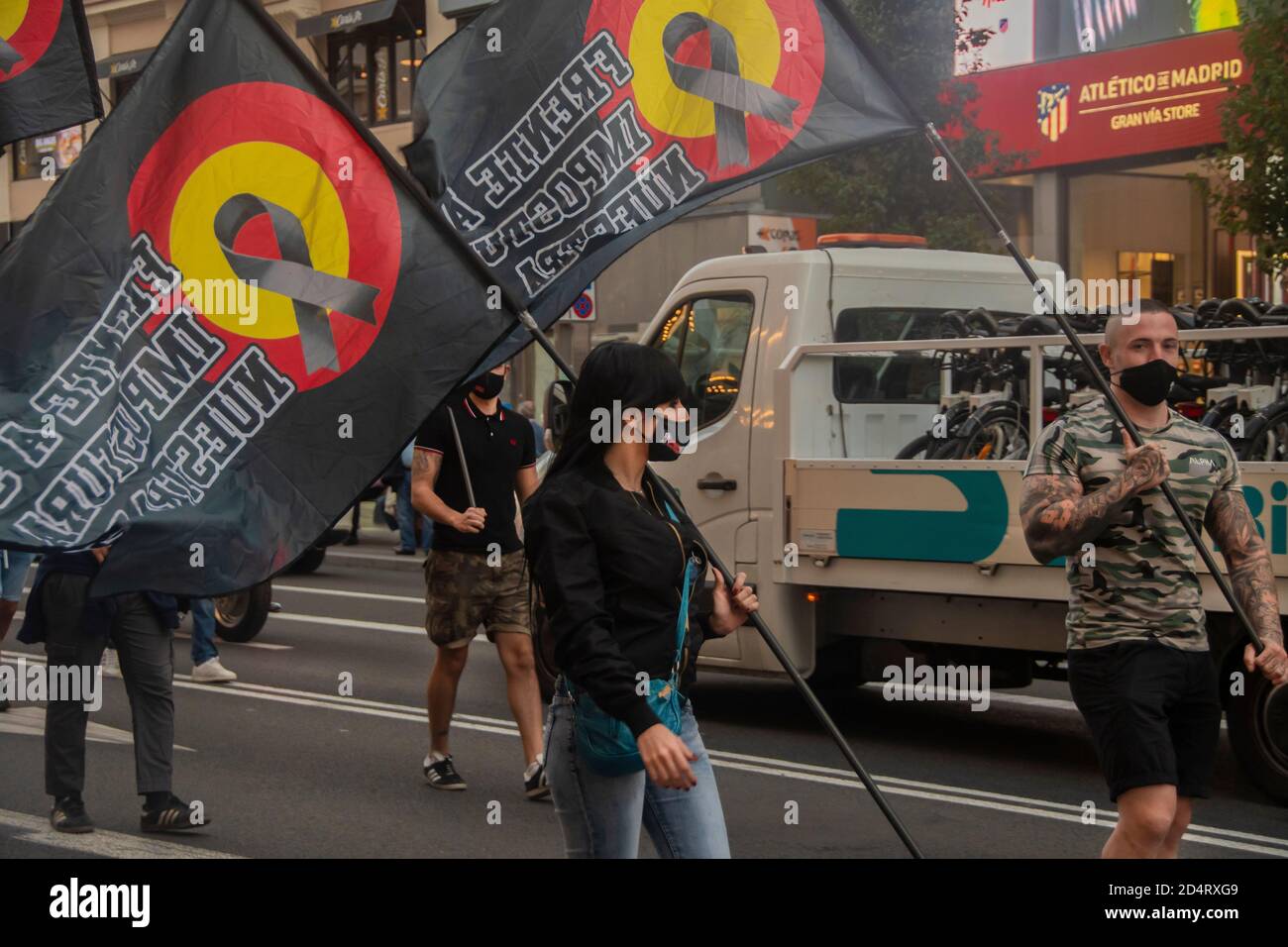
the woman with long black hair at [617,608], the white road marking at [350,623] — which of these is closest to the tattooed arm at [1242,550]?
the woman with long black hair at [617,608]

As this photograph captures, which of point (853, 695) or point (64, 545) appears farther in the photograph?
point (853, 695)

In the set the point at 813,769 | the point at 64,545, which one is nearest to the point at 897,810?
the point at 813,769

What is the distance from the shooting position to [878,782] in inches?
329

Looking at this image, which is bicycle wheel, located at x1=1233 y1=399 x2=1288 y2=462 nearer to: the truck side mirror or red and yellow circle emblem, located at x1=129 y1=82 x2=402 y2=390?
the truck side mirror

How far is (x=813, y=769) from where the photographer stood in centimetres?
870

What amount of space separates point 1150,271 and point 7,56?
1706cm

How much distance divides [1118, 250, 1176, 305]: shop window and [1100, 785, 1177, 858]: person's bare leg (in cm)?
1615

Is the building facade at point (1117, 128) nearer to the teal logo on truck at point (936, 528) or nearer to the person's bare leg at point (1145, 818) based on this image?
the teal logo on truck at point (936, 528)

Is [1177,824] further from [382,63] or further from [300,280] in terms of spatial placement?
[382,63]

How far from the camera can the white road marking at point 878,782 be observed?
7.22 m

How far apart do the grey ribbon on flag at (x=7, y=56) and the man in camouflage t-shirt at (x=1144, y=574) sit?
3.44 m

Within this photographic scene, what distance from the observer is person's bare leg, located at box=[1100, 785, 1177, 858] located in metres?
4.68
